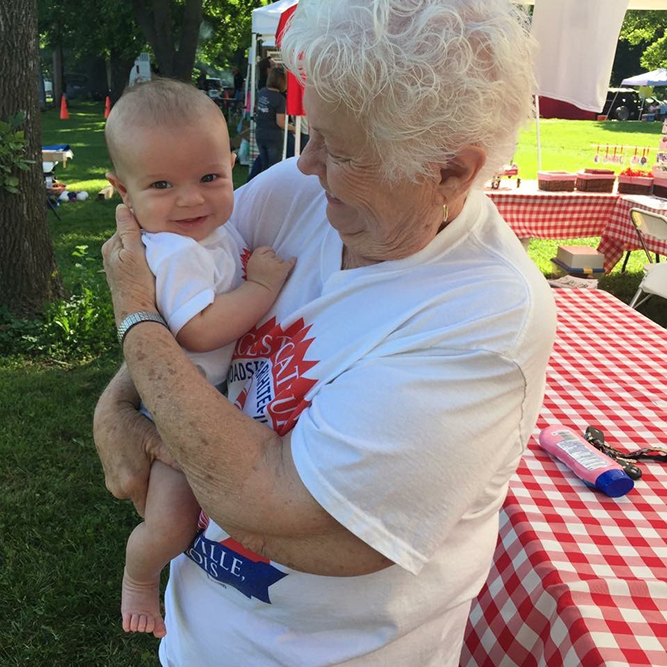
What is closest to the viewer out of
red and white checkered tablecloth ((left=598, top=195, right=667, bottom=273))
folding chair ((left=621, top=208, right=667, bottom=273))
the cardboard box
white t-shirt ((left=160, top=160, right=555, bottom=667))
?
white t-shirt ((left=160, top=160, right=555, bottom=667))

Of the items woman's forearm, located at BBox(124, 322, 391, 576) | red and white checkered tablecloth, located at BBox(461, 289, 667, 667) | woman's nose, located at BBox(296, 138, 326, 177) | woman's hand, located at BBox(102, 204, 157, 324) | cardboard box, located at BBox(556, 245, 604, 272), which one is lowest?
cardboard box, located at BBox(556, 245, 604, 272)

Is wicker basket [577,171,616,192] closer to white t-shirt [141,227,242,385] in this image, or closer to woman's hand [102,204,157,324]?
white t-shirt [141,227,242,385]

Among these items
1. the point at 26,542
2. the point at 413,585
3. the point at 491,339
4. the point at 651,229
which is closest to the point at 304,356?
the point at 491,339

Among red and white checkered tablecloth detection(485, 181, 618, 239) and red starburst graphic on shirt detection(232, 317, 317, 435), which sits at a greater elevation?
red starburst graphic on shirt detection(232, 317, 317, 435)

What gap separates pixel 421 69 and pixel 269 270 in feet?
1.86

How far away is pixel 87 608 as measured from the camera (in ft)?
9.75

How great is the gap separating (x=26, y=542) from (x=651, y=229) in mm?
5880

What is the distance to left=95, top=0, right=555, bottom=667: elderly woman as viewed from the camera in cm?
103

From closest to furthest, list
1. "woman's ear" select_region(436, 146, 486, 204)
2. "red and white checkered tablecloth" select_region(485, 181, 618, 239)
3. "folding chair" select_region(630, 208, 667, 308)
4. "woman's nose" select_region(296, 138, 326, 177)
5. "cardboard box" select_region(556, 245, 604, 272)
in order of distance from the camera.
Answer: "woman's ear" select_region(436, 146, 486, 204), "woman's nose" select_region(296, 138, 326, 177), "folding chair" select_region(630, 208, 667, 308), "red and white checkered tablecloth" select_region(485, 181, 618, 239), "cardboard box" select_region(556, 245, 604, 272)

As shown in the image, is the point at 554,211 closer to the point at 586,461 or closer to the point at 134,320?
the point at 586,461

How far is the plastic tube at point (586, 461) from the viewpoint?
1946 mm

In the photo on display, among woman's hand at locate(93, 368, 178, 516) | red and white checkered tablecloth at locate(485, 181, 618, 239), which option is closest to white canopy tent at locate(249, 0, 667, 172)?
red and white checkered tablecloth at locate(485, 181, 618, 239)

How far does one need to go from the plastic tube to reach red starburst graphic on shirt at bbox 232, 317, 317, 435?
3.67 ft

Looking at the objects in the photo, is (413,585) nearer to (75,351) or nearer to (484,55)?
(484,55)
